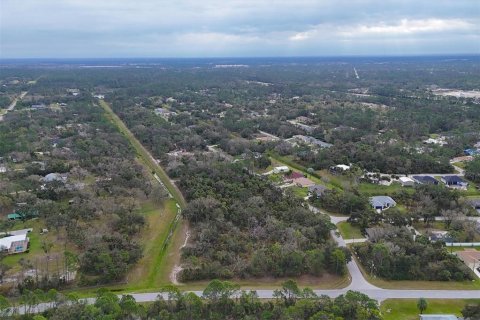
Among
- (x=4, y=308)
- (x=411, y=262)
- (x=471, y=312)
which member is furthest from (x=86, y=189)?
(x=471, y=312)

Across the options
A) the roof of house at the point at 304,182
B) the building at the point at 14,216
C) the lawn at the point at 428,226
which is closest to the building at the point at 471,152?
the lawn at the point at 428,226

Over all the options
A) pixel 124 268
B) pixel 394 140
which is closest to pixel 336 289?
pixel 124 268

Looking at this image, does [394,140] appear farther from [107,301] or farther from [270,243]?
[107,301]

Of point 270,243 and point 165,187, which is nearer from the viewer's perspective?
point 270,243

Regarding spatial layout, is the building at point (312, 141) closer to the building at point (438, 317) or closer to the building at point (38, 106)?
the building at point (438, 317)

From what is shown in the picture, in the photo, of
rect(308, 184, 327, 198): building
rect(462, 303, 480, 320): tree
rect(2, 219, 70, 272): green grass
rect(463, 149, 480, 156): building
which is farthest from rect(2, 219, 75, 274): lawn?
rect(463, 149, 480, 156): building

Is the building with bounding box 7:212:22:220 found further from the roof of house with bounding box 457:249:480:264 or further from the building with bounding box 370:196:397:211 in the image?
the roof of house with bounding box 457:249:480:264

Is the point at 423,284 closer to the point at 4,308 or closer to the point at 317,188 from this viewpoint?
the point at 317,188

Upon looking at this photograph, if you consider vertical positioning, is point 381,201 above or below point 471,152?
below
